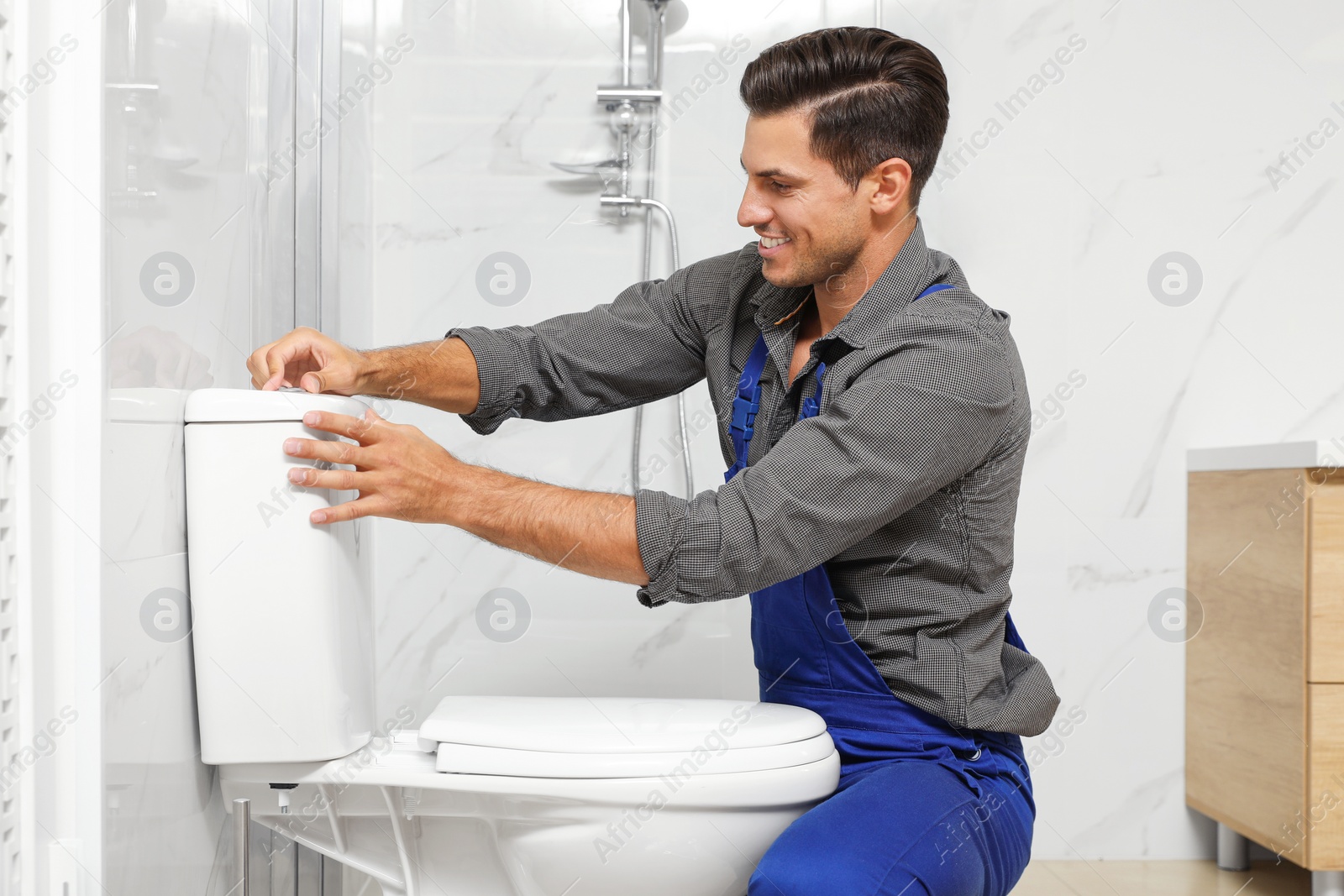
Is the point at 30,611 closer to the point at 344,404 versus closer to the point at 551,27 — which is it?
the point at 344,404

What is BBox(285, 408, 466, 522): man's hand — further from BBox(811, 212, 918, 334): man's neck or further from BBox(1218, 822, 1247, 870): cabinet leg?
BBox(1218, 822, 1247, 870): cabinet leg

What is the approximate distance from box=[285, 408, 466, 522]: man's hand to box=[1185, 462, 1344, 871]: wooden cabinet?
127 centimetres

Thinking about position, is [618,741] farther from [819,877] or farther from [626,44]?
[626,44]

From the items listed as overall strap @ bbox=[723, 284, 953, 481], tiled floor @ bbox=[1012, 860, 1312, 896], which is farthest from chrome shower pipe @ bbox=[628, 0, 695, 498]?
tiled floor @ bbox=[1012, 860, 1312, 896]

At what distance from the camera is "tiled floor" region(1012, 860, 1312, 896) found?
1.79m

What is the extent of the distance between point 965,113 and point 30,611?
1.62 metres

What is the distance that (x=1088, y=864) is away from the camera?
1.92 m

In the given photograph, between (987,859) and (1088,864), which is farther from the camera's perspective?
(1088,864)

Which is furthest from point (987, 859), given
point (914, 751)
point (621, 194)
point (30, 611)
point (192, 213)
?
point (621, 194)

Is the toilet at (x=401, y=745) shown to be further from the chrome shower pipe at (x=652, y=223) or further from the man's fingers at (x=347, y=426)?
the chrome shower pipe at (x=652, y=223)
